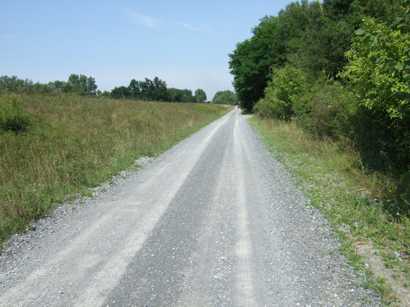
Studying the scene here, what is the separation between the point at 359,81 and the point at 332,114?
13.4 ft

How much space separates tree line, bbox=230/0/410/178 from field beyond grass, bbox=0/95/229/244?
7.26 m

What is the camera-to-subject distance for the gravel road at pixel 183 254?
3352mm

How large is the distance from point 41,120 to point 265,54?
40.5m

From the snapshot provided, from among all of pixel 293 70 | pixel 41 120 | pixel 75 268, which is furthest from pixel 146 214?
pixel 293 70

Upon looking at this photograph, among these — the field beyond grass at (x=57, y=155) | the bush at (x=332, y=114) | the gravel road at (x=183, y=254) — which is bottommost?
the gravel road at (x=183, y=254)

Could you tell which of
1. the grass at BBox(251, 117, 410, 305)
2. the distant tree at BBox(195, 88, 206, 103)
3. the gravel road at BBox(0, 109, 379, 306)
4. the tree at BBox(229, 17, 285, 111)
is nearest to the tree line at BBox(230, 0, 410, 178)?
the grass at BBox(251, 117, 410, 305)

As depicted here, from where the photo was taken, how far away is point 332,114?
37.3ft

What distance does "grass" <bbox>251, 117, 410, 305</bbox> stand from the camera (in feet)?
12.0

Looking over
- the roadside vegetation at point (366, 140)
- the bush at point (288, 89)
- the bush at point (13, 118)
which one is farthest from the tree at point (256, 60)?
the bush at point (13, 118)

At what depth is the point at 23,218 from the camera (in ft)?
18.4

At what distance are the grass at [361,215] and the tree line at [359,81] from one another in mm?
736

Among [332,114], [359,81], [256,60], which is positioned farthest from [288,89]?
[256,60]

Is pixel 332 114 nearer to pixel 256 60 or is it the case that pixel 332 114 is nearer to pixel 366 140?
pixel 366 140

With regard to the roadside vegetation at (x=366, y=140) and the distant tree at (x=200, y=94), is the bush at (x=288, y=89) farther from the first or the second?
the distant tree at (x=200, y=94)
